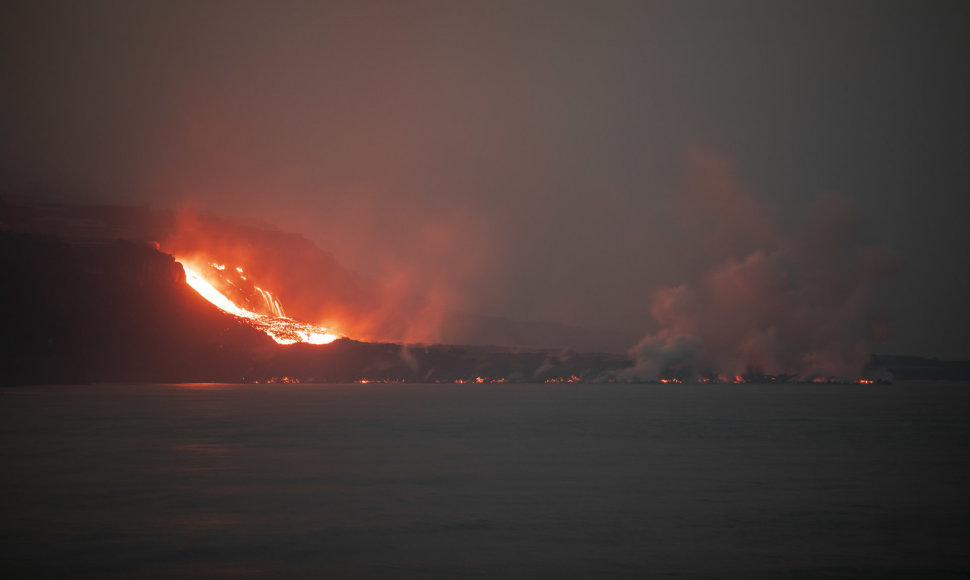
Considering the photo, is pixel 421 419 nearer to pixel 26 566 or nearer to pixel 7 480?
pixel 7 480

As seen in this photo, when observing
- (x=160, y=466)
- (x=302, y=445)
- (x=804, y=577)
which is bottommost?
(x=804, y=577)

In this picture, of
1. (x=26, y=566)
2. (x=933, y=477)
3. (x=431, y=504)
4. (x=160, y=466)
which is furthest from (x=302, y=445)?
(x=933, y=477)

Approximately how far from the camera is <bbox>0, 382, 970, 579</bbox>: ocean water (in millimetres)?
24312

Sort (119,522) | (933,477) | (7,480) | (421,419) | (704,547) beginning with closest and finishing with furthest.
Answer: (704,547) < (119,522) < (7,480) < (933,477) < (421,419)

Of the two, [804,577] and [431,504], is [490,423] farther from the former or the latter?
[804,577]

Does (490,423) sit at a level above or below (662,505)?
above

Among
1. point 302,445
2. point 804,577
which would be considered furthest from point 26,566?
point 302,445

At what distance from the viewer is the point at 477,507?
113ft

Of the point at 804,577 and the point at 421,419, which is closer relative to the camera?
the point at 804,577

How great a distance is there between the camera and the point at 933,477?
4444 centimetres

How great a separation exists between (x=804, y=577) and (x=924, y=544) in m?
6.93

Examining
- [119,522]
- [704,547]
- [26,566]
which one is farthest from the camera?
[119,522]

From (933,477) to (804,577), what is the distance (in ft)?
87.1

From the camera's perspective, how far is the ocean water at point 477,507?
2431 cm
